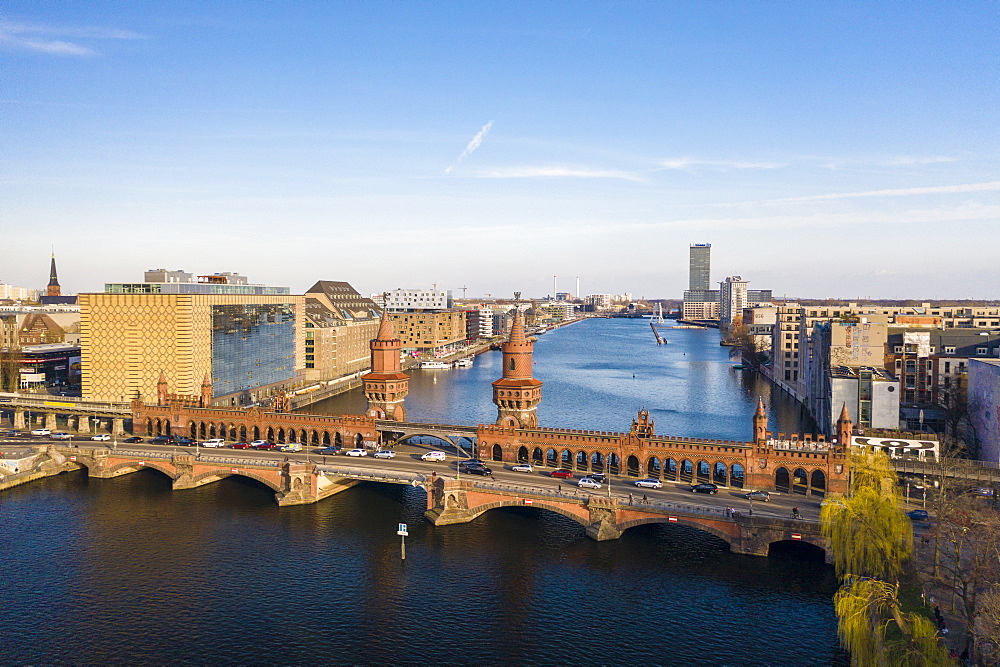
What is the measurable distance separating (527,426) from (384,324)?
81.1 ft

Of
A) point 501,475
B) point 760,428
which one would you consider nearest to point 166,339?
point 501,475

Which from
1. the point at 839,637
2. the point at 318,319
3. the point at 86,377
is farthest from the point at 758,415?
the point at 318,319

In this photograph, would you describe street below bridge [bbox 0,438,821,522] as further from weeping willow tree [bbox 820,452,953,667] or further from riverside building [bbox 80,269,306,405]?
riverside building [bbox 80,269,306,405]

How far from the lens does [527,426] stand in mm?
92500

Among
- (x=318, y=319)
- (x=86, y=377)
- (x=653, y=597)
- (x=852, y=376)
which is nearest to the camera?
(x=653, y=597)

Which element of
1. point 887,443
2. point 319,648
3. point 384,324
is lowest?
point 319,648

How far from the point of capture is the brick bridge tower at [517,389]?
92.0 meters

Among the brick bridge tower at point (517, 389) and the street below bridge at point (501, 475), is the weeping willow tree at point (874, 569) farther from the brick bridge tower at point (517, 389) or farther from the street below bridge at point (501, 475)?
the brick bridge tower at point (517, 389)

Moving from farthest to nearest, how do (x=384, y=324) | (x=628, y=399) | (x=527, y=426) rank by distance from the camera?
(x=628, y=399) < (x=384, y=324) < (x=527, y=426)

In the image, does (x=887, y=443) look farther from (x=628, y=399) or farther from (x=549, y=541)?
(x=628, y=399)

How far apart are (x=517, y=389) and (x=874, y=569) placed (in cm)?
4475

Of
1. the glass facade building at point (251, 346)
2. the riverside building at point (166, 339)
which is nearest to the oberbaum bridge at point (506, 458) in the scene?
the riverside building at point (166, 339)

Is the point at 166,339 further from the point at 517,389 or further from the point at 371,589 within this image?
the point at 371,589

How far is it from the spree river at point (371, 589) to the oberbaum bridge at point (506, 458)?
266 cm
